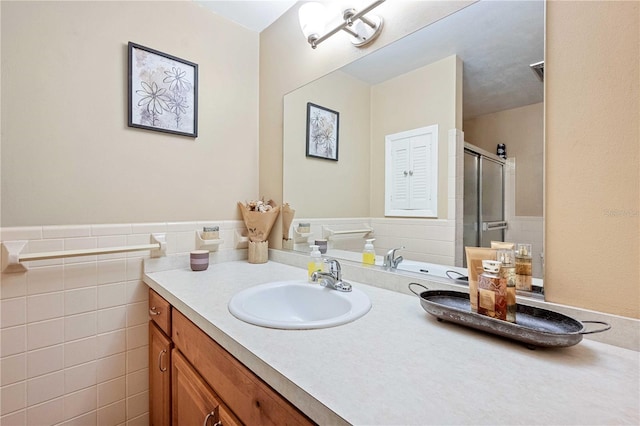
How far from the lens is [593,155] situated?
0.68m

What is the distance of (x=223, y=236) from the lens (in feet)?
5.37

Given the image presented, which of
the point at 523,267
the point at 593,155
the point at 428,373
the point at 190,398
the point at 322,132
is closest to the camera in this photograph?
the point at 428,373

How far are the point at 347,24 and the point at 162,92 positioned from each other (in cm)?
94

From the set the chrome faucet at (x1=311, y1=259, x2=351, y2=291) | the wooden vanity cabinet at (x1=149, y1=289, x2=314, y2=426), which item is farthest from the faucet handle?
the wooden vanity cabinet at (x1=149, y1=289, x2=314, y2=426)

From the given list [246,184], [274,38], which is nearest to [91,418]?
[246,184]

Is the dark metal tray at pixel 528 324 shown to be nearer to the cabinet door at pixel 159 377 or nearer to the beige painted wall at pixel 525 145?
the beige painted wall at pixel 525 145

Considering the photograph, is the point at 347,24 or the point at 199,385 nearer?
the point at 199,385

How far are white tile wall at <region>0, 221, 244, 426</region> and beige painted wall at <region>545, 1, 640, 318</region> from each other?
1557mm

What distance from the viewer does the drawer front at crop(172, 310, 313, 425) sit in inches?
21.8

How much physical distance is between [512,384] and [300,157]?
4.43 feet

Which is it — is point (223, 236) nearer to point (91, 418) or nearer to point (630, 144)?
point (91, 418)

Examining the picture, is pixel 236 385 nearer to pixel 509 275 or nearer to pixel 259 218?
pixel 509 275

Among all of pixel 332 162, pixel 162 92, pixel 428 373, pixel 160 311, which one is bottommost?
pixel 160 311

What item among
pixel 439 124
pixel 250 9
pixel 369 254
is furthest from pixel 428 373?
pixel 250 9
